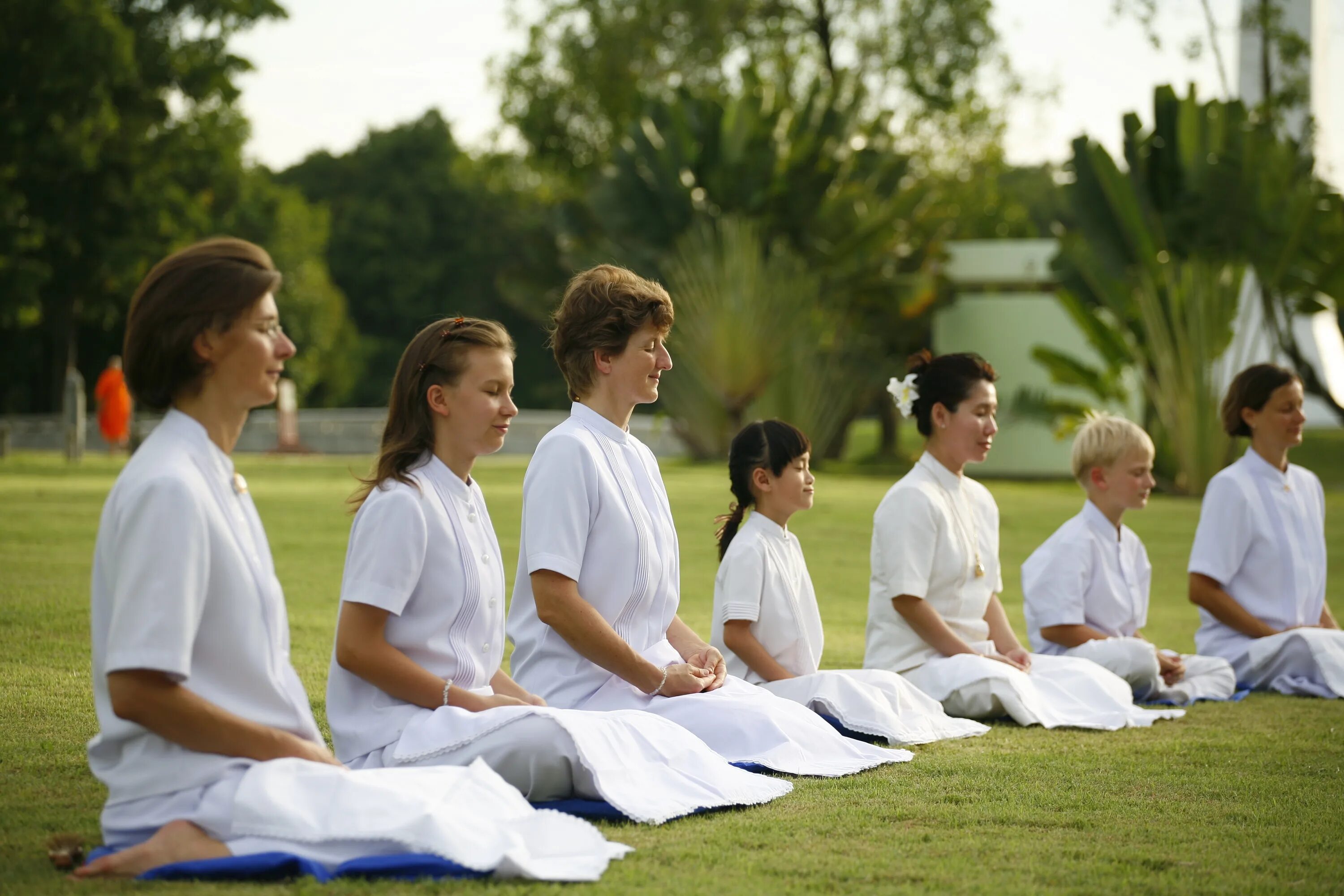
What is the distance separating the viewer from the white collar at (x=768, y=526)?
210 inches

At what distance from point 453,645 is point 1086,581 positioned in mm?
3696

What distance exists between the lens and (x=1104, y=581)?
661cm

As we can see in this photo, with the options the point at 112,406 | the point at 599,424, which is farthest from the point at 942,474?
the point at 112,406

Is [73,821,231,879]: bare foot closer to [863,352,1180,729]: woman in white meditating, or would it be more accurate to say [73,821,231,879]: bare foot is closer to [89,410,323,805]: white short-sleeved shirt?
[89,410,323,805]: white short-sleeved shirt

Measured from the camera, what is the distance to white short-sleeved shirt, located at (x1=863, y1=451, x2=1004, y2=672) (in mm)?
5711

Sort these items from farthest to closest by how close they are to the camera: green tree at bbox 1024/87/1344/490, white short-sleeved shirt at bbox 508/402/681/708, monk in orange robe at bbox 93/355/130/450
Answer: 1. monk in orange robe at bbox 93/355/130/450
2. green tree at bbox 1024/87/1344/490
3. white short-sleeved shirt at bbox 508/402/681/708

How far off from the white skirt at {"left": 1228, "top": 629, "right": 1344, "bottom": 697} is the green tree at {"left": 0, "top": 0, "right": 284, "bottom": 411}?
79.8 ft

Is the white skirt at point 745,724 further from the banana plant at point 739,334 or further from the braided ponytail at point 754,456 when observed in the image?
the banana plant at point 739,334

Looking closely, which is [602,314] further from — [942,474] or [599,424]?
[942,474]

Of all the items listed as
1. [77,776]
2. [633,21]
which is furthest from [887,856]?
[633,21]

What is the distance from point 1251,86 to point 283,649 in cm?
2378

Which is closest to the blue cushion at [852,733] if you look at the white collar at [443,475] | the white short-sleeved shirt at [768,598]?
the white short-sleeved shirt at [768,598]

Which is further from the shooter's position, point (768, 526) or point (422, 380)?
point (768, 526)

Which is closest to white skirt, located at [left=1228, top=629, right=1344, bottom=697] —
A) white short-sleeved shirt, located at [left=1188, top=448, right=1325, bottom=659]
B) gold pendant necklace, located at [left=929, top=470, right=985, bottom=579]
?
white short-sleeved shirt, located at [left=1188, top=448, right=1325, bottom=659]
